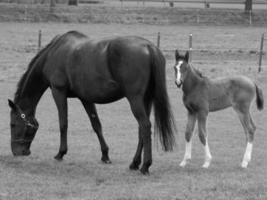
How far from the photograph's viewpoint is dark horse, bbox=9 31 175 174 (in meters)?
10.5

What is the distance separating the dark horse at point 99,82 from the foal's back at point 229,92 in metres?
1.07

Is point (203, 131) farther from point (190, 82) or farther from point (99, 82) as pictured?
point (99, 82)

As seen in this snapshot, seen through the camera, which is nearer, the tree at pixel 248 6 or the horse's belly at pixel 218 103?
the horse's belly at pixel 218 103

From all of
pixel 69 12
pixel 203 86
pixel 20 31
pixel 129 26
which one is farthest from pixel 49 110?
pixel 69 12

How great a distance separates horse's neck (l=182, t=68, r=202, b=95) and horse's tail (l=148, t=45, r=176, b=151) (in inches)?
25.6

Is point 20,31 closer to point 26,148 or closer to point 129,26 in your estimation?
point 129,26

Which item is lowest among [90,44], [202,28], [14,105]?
[202,28]

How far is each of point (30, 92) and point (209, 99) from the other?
2948 millimetres

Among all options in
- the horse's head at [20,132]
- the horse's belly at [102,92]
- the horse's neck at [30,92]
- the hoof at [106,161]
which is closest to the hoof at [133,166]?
the hoof at [106,161]

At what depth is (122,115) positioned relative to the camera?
17.7m

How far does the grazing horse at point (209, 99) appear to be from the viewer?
1113 centimetres

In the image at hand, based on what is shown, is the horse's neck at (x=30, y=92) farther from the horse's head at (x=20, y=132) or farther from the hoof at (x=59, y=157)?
the hoof at (x=59, y=157)

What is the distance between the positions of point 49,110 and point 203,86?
7824 millimetres

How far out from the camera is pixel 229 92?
37.5 ft
